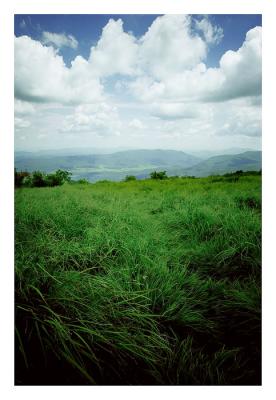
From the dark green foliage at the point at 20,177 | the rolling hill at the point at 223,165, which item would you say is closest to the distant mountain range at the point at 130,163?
the rolling hill at the point at 223,165

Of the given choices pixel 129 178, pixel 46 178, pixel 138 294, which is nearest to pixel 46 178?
pixel 46 178

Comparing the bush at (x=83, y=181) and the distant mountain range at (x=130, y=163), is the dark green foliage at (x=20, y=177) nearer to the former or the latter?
the distant mountain range at (x=130, y=163)

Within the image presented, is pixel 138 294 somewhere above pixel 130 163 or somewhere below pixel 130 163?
below

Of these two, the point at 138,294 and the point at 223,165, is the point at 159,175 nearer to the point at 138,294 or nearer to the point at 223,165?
the point at 223,165

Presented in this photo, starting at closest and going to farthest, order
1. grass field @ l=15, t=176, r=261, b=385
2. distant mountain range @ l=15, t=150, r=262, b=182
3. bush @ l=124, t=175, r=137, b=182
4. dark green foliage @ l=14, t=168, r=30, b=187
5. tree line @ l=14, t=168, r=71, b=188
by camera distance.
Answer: grass field @ l=15, t=176, r=261, b=385, dark green foliage @ l=14, t=168, r=30, b=187, tree line @ l=14, t=168, r=71, b=188, distant mountain range @ l=15, t=150, r=262, b=182, bush @ l=124, t=175, r=137, b=182

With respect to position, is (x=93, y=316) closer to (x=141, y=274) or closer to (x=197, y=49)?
(x=141, y=274)

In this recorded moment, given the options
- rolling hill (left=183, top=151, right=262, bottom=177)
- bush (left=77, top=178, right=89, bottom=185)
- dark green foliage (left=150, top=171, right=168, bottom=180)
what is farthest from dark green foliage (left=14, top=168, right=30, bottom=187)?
rolling hill (left=183, top=151, right=262, bottom=177)

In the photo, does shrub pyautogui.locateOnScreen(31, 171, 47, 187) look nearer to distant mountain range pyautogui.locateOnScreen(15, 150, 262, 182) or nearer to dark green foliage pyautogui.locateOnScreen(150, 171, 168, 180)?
distant mountain range pyautogui.locateOnScreen(15, 150, 262, 182)
